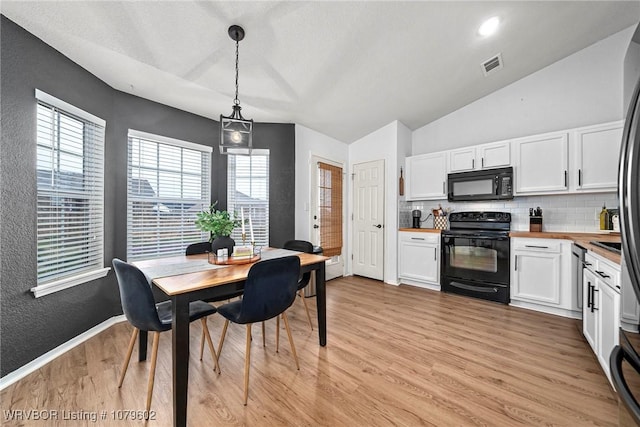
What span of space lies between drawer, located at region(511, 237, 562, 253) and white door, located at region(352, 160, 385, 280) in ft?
5.79

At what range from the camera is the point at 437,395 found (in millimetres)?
1581

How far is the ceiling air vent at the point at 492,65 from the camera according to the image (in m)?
2.91

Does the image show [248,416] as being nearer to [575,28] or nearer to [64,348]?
[64,348]

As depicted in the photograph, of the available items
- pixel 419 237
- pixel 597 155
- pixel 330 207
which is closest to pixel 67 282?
pixel 330 207

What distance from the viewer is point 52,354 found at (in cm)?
194

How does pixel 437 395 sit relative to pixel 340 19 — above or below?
below

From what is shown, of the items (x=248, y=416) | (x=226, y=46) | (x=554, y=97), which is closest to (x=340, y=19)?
(x=226, y=46)

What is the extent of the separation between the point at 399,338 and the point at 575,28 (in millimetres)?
3807

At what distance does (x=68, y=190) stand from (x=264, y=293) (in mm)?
2072

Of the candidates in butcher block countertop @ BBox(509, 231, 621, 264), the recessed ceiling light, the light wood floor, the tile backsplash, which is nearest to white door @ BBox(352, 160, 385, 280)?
the tile backsplash

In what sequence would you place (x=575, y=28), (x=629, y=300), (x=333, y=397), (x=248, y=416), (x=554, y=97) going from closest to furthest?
(x=629, y=300)
(x=248, y=416)
(x=333, y=397)
(x=575, y=28)
(x=554, y=97)

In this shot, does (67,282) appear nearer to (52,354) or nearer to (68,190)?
(52,354)

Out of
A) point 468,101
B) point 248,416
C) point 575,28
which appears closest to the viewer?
point 248,416

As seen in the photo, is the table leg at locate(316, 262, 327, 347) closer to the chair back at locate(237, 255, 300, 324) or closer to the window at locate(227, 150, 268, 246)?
the chair back at locate(237, 255, 300, 324)
